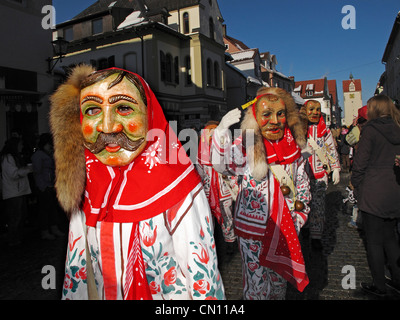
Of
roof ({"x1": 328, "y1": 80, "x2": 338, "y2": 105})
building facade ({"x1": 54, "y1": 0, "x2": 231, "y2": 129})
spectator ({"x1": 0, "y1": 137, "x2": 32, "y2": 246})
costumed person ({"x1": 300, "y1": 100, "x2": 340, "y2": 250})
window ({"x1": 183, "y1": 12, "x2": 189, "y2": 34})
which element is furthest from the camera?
roof ({"x1": 328, "y1": 80, "x2": 338, "y2": 105})

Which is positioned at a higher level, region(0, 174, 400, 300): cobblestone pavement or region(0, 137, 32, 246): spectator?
region(0, 137, 32, 246): spectator

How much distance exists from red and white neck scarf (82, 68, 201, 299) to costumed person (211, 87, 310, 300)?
0.97 meters

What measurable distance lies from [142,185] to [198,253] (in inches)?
16.3

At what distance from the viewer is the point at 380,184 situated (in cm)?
310

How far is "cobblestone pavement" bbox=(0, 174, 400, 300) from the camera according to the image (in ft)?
11.1

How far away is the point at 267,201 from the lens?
8.67 ft

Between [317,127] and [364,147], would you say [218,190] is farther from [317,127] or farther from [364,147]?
[364,147]

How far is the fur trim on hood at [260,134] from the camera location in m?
2.69

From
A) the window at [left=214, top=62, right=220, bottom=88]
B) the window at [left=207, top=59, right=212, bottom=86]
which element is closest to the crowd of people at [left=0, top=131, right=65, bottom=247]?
the window at [left=207, top=59, right=212, bottom=86]

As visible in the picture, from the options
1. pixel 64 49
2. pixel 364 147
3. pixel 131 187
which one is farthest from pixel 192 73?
pixel 131 187

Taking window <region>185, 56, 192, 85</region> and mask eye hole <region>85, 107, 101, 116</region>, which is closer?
mask eye hole <region>85, 107, 101, 116</region>

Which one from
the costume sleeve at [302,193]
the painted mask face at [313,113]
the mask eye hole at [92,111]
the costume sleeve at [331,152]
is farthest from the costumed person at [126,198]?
the costume sleeve at [331,152]

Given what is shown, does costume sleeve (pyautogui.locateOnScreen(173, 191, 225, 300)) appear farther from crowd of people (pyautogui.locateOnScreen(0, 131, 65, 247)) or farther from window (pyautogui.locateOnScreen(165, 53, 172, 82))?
window (pyautogui.locateOnScreen(165, 53, 172, 82))
